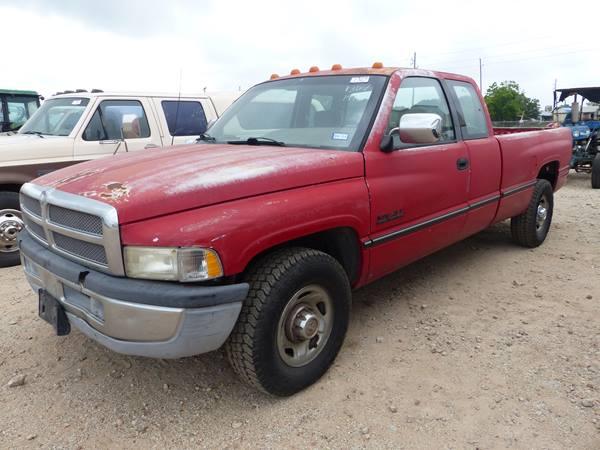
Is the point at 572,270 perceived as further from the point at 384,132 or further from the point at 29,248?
the point at 29,248

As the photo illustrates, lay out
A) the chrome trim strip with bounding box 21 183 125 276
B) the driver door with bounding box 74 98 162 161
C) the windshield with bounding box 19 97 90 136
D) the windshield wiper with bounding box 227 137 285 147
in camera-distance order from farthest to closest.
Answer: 1. the windshield with bounding box 19 97 90 136
2. the driver door with bounding box 74 98 162 161
3. the windshield wiper with bounding box 227 137 285 147
4. the chrome trim strip with bounding box 21 183 125 276

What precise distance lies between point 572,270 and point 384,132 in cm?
279

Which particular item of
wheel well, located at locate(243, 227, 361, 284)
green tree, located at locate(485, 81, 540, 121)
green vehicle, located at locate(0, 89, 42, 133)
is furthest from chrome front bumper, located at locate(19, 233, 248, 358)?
green tree, located at locate(485, 81, 540, 121)

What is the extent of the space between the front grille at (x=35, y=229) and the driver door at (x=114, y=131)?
2759mm

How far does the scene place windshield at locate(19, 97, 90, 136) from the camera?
584cm

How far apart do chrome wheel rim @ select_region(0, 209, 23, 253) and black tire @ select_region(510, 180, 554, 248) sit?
18.0 ft

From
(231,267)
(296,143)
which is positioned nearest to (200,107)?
(296,143)

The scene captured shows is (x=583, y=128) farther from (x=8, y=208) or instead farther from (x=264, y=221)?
(x=8, y=208)

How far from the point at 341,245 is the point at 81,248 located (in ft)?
4.85

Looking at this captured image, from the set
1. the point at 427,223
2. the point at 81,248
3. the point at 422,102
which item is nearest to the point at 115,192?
the point at 81,248

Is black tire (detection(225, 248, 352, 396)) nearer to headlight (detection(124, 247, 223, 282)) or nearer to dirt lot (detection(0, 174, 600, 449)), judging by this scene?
dirt lot (detection(0, 174, 600, 449))

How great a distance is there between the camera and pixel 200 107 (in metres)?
6.79

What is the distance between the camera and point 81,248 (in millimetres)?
2377

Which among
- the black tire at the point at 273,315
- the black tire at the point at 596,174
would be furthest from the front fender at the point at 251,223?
the black tire at the point at 596,174
